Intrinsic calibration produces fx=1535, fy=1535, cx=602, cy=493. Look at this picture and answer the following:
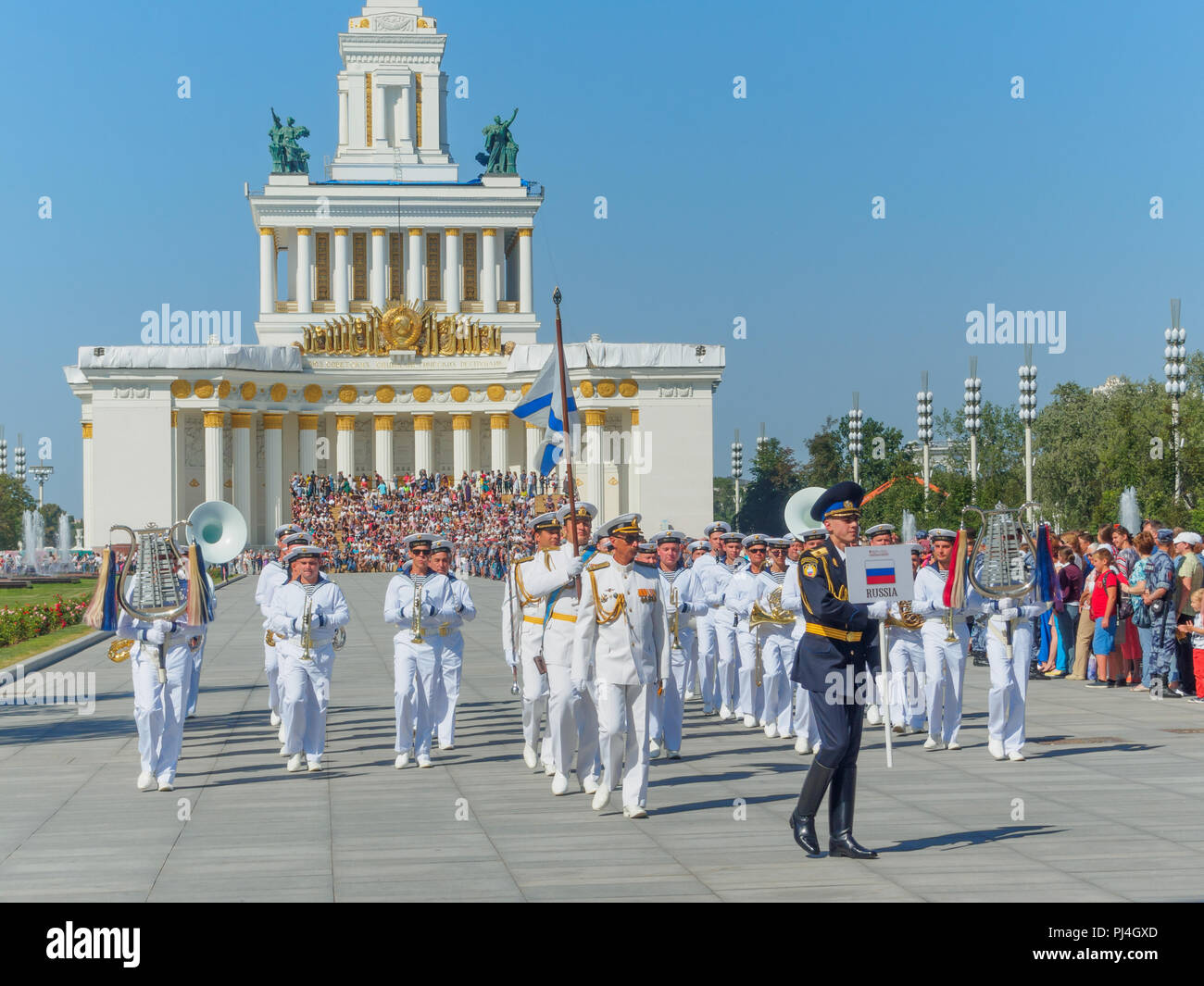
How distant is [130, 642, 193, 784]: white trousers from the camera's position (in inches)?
478

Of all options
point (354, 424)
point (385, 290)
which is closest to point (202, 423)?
point (354, 424)

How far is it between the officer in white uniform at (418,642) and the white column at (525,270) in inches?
2731

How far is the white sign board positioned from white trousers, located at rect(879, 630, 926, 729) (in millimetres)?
4428

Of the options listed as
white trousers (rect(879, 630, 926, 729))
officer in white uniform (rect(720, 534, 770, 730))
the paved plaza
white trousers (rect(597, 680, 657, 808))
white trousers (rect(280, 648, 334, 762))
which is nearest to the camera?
the paved plaza

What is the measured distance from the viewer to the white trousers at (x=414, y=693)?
13.3m

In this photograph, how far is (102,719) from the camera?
16.9 meters

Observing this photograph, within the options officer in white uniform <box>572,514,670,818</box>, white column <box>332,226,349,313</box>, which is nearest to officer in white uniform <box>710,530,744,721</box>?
officer in white uniform <box>572,514,670,818</box>

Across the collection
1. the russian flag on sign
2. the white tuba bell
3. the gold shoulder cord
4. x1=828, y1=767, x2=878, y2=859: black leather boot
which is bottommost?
x1=828, y1=767, x2=878, y2=859: black leather boot

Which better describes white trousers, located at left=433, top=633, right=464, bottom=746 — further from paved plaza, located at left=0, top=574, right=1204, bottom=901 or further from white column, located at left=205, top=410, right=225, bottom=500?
white column, located at left=205, top=410, right=225, bottom=500

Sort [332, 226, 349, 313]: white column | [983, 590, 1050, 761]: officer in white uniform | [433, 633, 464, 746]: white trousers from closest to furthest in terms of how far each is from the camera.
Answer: [983, 590, 1050, 761]: officer in white uniform < [433, 633, 464, 746]: white trousers < [332, 226, 349, 313]: white column

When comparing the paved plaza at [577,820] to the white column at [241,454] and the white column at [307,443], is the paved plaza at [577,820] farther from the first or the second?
the white column at [307,443]

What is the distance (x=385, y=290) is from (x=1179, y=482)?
47426mm

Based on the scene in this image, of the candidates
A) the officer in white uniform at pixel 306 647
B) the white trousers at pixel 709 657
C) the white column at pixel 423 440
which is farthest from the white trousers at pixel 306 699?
the white column at pixel 423 440
